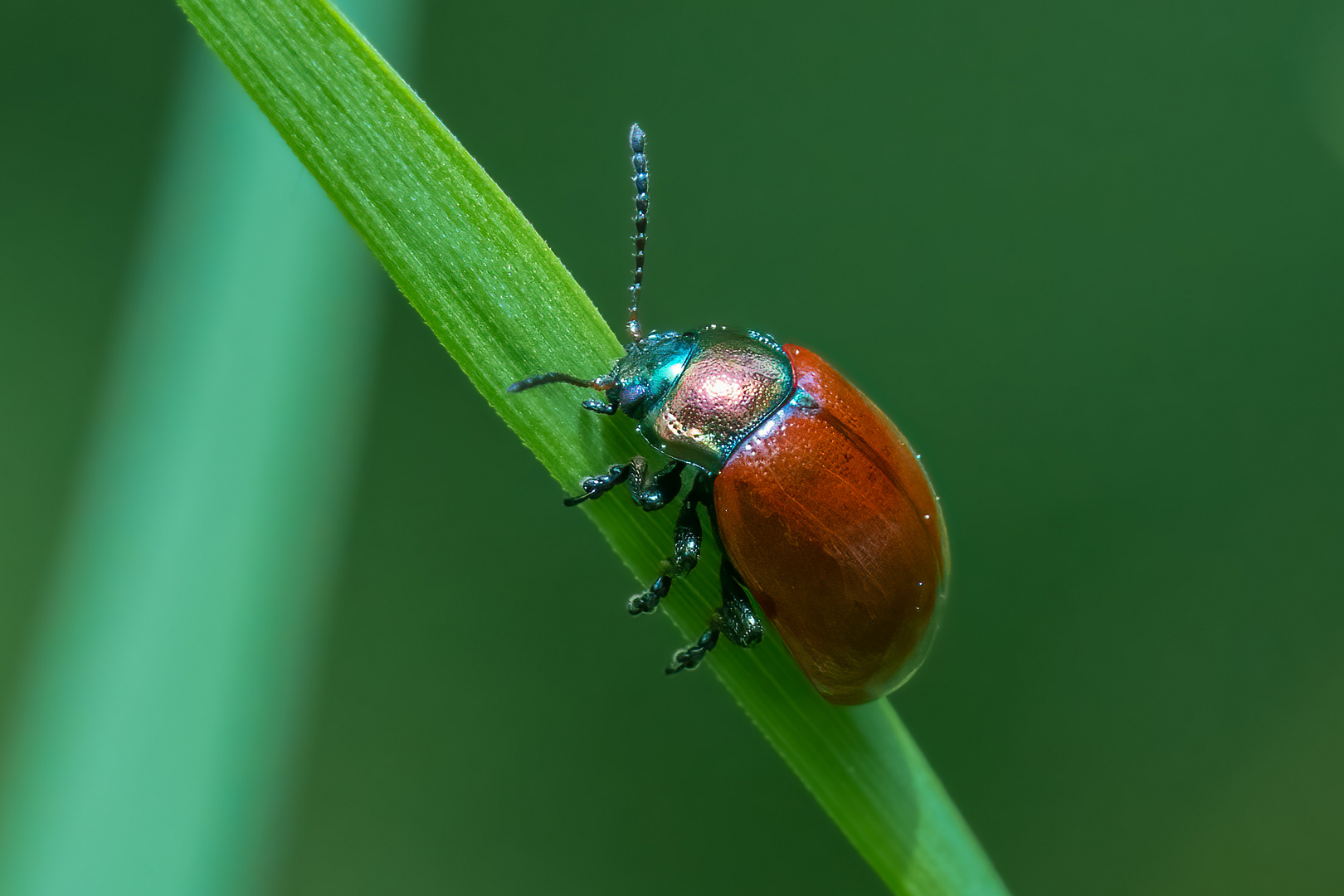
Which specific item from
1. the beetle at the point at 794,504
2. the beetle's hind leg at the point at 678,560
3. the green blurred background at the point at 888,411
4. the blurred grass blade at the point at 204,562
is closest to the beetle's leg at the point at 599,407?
the beetle at the point at 794,504

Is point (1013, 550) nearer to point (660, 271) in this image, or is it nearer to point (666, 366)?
point (660, 271)

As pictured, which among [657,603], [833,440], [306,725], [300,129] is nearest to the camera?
[300,129]

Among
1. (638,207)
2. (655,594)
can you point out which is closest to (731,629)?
(655,594)

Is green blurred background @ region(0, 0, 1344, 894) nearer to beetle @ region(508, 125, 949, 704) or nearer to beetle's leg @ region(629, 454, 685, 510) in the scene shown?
beetle @ region(508, 125, 949, 704)

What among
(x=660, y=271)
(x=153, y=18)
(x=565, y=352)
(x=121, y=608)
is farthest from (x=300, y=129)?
(x=153, y=18)

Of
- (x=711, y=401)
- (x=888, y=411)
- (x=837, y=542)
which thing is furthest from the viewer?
Result: (x=888, y=411)

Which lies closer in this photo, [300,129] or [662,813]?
[300,129]

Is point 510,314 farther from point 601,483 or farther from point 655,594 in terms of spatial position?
point 655,594

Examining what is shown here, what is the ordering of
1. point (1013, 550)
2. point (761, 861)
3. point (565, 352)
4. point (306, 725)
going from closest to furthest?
point (565, 352)
point (306, 725)
point (761, 861)
point (1013, 550)

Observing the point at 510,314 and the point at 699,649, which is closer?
the point at 510,314
